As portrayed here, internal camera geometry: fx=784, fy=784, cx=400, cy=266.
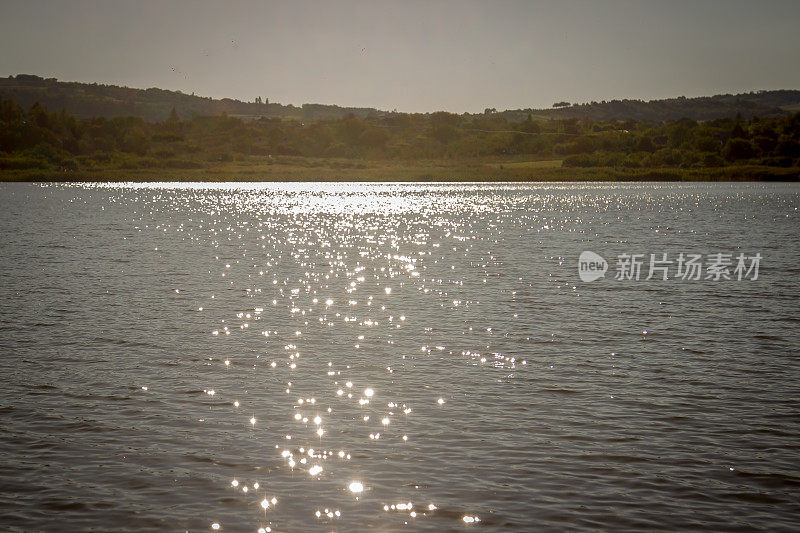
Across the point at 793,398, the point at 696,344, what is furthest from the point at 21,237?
the point at 793,398

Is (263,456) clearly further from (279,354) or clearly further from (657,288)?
(657,288)

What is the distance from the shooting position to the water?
13.6 meters

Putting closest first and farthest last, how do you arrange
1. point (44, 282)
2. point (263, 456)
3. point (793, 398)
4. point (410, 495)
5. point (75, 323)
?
point (410, 495), point (263, 456), point (793, 398), point (75, 323), point (44, 282)

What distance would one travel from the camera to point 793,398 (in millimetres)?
20109

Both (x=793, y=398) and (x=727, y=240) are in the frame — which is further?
(x=727, y=240)

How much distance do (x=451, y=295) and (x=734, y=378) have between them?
58.5 feet

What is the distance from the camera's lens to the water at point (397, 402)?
44.5 ft

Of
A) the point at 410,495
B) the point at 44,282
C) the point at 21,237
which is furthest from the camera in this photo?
the point at 21,237

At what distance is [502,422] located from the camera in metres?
18.0

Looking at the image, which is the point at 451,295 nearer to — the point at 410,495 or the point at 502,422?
the point at 502,422

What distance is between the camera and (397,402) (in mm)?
19641

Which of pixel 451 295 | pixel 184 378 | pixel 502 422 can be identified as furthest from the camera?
pixel 451 295

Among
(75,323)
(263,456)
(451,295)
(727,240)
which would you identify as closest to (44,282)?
(75,323)

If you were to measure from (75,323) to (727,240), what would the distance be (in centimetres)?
6071
